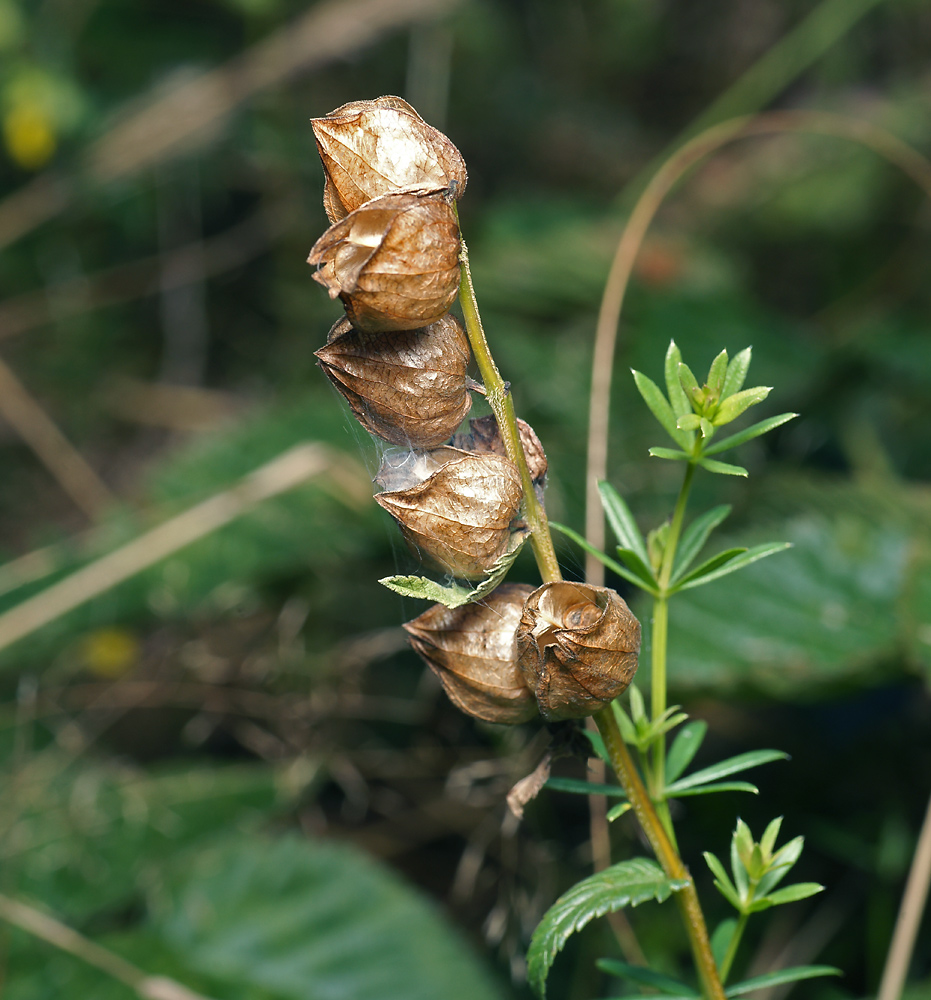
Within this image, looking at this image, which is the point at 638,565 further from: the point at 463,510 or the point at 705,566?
the point at 463,510

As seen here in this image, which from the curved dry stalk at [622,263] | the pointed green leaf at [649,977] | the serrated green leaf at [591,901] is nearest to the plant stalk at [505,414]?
the serrated green leaf at [591,901]

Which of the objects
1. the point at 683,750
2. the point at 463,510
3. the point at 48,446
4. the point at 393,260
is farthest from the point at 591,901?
the point at 48,446

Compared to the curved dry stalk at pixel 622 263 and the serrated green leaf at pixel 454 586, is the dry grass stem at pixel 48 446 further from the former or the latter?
the serrated green leaf at pixel 454 586

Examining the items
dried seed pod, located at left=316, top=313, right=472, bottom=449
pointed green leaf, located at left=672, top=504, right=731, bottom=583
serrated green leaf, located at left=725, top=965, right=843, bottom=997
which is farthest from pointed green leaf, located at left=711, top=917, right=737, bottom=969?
dried seed pod, located at left=316, top=313, right=472, bottom=449

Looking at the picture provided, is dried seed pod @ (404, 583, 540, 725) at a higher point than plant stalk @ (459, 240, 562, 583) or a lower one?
lower

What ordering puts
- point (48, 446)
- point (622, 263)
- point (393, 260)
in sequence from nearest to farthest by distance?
1. point (393, 260)
2. point (622, 263)
3. point (48, 446)

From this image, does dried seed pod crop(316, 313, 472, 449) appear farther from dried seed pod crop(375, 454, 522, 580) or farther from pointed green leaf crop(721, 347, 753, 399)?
pointed green leaf crop(721, 347, 753, 399)
